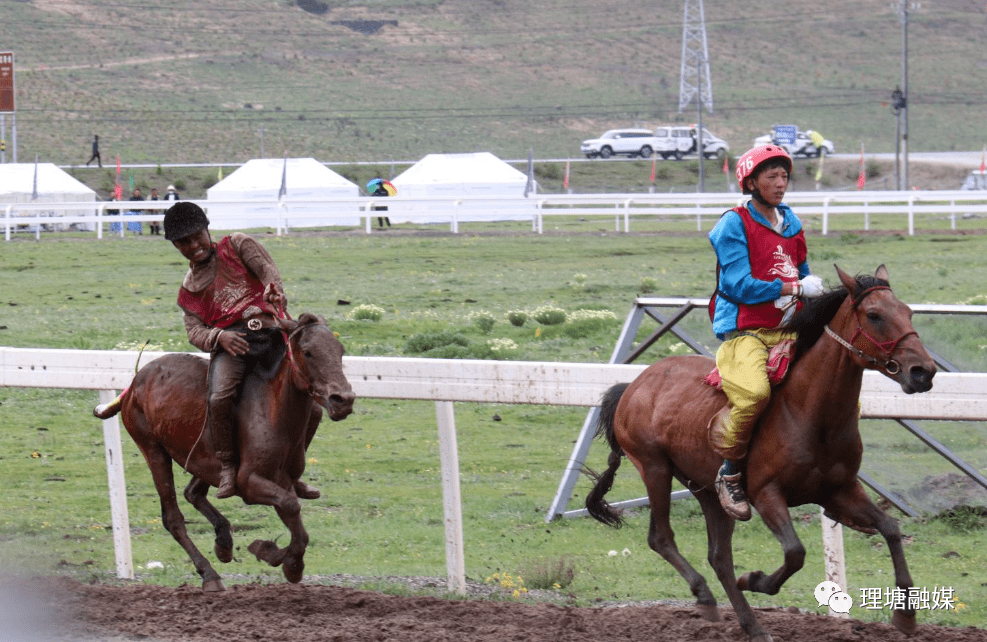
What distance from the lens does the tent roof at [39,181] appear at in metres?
38.4

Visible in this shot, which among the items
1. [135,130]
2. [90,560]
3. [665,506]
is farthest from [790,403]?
[135,130]

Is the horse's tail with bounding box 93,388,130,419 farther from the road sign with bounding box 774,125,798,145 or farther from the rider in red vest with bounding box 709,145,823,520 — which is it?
the road sign with bounding box 774,125,798,145

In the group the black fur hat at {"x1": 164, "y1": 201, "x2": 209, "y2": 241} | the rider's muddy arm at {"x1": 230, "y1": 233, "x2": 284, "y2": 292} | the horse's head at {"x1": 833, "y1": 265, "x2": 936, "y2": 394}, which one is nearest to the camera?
the horse's head at {"x1": 833, "y1": 265, "x2": 936, "y2": 394}

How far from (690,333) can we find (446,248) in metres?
18.2

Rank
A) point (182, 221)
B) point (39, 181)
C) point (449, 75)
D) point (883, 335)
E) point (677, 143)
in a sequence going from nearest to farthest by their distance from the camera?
1. point (883, 335)
2. point (182, 221)
3. point (39, 181)
4. point (677, 143)
5. point (449, 75)

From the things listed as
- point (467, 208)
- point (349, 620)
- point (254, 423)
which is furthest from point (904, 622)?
point (467, 208)

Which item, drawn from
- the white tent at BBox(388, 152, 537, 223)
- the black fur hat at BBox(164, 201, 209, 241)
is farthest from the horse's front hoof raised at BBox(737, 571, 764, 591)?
the white tent at BBox(388, 152, 537, 223)

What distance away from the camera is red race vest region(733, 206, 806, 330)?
19.9 feet

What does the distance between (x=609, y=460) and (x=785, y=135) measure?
5436 cm

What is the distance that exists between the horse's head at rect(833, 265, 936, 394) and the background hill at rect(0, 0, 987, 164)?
61.4m

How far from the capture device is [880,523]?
568cm

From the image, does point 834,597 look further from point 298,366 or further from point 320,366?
point 298,366

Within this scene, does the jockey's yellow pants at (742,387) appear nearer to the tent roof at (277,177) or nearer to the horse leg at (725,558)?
the horse leg at (725,558)

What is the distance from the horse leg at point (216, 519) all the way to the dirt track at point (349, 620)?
8.2 inches
